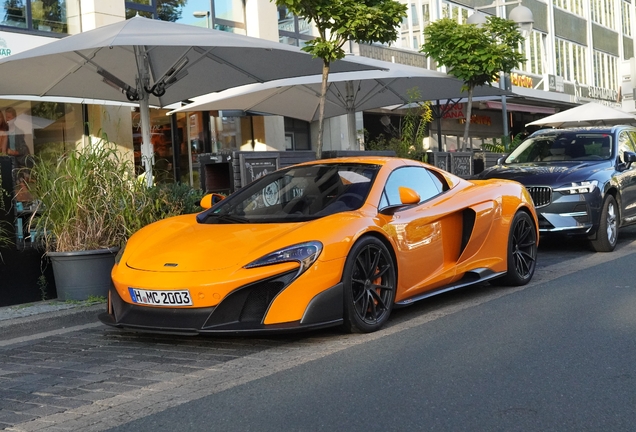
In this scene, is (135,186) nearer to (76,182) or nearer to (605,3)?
(76,182)

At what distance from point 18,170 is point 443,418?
5.86 metres

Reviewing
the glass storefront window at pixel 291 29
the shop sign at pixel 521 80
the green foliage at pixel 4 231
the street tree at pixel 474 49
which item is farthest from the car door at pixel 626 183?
the shop sign at pixel 521 80

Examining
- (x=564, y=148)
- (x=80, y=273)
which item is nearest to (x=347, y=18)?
(x=564, y=148)

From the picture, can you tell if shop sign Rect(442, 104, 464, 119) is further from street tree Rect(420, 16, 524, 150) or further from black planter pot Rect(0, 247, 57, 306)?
black planter pot Rect(0, 247, 57, 306)

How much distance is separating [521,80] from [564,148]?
22696 millimetres

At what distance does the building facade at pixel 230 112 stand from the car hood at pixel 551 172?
5.02 metres

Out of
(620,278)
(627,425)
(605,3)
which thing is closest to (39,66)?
(620,278)

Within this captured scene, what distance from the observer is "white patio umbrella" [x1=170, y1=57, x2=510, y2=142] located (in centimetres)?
1580

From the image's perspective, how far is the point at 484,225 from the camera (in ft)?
25.9

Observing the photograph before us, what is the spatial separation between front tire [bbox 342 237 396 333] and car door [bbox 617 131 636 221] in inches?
250

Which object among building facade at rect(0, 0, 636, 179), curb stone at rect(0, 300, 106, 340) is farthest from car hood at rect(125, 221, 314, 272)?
building facade at rect(0, 0, 636, 179)

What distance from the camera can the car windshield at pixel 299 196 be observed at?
687 cm

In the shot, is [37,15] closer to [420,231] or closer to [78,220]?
[78,220]

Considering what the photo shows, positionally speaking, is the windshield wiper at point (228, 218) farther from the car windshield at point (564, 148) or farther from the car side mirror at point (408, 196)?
the car windshield at point (564, 148)
